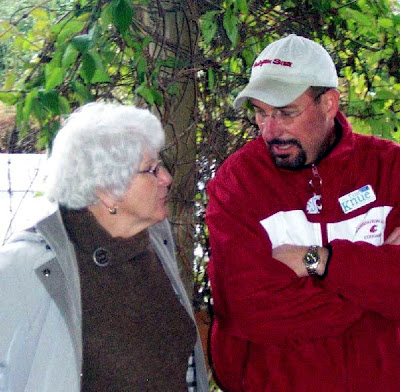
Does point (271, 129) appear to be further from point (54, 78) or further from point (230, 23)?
point (54, 78)

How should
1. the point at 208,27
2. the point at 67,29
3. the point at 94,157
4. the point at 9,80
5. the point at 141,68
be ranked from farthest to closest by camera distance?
1. the point at 208,27
2. the point at 141,68
3. the point at 9,80
4. the point at 67,29
5. the point at 94,157

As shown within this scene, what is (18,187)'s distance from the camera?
280cm

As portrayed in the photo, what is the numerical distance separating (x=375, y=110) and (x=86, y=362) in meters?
1.66

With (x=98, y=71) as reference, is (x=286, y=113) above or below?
below

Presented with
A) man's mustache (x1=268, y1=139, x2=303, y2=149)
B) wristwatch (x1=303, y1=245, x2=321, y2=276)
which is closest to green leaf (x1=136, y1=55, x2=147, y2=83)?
man's mustache (x1=268, y1=139, x2=303, y2=149)

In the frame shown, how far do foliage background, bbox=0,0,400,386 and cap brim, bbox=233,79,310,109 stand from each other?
294mm

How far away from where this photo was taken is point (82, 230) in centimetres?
209

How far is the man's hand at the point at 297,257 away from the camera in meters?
2.21

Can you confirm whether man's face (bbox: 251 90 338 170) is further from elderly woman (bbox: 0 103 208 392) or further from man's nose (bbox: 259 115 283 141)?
elderly woman (bbox: 0 103 208 392)

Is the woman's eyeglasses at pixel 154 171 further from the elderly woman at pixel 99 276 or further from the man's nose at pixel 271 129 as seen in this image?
the man's nose at pixel 271 129

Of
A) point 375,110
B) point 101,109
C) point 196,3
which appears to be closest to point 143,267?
point 101,109

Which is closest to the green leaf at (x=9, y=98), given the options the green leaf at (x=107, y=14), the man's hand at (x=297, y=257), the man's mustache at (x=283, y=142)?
the green leaf at (x=107, y=14)

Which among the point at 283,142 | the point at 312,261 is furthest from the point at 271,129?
the point at 312,261

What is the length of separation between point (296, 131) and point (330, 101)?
0.61 ft
